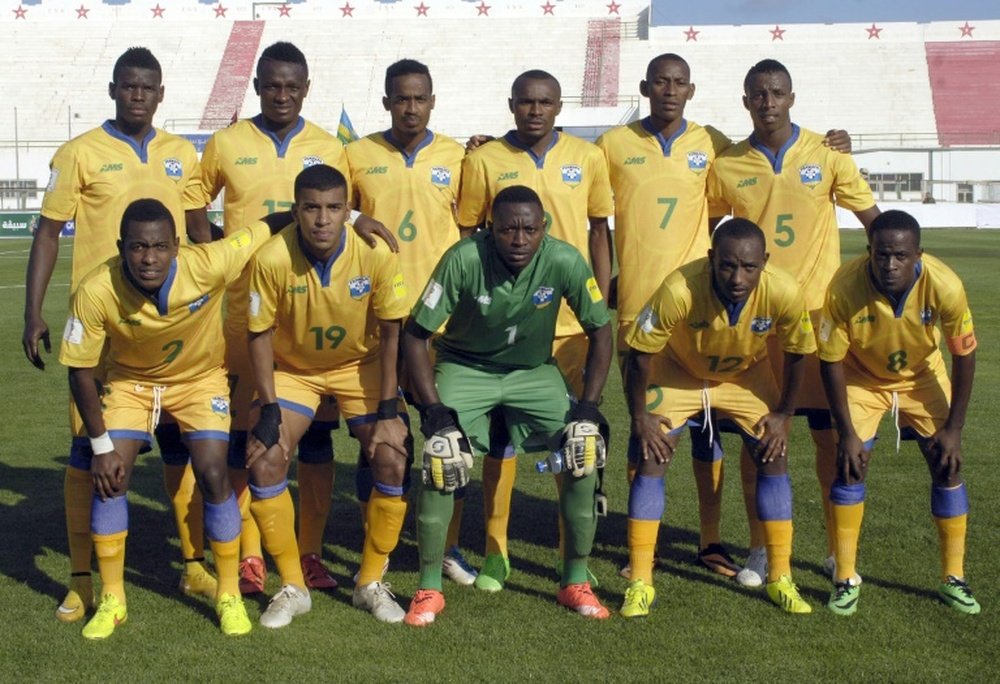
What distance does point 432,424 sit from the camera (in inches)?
208

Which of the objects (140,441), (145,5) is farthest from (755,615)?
(145,5)

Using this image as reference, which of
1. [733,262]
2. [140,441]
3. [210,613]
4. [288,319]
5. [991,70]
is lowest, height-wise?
[210,613]

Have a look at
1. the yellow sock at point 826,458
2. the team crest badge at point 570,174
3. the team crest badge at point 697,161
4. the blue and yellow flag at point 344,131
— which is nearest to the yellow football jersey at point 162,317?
the team crest badge at point 570,174

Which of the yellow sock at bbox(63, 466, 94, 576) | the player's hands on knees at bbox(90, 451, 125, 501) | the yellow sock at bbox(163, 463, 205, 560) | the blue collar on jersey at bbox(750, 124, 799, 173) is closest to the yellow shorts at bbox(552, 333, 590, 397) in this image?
the blue collar on jersey at bbox(750, 124, 799, 173)

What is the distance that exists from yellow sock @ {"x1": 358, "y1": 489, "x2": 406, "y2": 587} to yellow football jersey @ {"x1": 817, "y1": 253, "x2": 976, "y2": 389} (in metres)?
2.01

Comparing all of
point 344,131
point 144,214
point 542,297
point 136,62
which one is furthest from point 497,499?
point 344,131

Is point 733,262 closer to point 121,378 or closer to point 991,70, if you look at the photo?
point 121,378

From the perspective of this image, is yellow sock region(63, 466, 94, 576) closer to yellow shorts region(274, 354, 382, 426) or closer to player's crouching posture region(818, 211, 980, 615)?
yellow shorts region(274, 354, 382, 426)

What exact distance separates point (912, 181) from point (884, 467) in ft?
127

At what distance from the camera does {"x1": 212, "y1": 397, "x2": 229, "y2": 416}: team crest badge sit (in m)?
5.36

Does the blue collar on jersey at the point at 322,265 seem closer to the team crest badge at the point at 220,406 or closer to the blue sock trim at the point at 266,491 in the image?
the team crest badge at the point at 220,406

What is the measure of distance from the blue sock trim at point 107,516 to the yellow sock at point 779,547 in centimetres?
285

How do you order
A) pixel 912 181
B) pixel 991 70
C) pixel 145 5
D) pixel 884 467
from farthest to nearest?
1. pixel 145 5
2. pixel 991 70
3. pixel 912 181
4. pixel 884 467

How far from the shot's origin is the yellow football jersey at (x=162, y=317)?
16.7 ft
